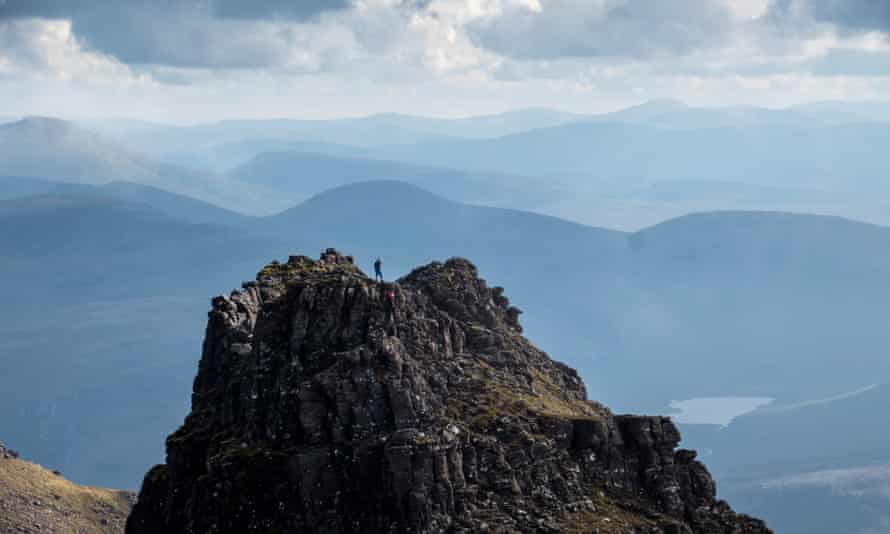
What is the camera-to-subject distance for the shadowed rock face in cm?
6988

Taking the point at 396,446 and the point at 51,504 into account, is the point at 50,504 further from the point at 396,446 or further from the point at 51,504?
the point at 396,446

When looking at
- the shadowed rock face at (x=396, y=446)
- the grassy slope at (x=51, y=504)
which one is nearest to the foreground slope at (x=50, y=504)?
the grassy slope at (x=51, y=504)

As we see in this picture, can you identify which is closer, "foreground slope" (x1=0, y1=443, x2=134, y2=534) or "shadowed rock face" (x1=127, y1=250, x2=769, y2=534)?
"shadowed rock face" (x1=127, y1=250, x2=769, y2=534)

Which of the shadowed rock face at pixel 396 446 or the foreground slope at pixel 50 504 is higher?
the foreground slope at pixel 50 504

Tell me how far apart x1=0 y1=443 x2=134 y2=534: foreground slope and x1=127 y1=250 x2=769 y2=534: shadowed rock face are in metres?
60.3

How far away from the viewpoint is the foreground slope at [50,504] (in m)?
143

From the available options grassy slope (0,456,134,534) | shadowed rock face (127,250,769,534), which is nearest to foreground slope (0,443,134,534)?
grassy slope (0,456,134,534)

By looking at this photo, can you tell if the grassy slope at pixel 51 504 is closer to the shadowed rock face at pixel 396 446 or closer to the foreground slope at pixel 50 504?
the foreground slope at pixel 50 504

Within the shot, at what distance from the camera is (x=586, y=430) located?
77000mm

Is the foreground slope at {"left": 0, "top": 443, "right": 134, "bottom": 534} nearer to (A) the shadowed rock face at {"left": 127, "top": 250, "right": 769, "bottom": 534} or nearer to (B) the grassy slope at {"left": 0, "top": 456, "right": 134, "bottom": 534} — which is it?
(B) the grassy slope at {"left": 0, "top": 456, "right": 134, "bottom": 534}

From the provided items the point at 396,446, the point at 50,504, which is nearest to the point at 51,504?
the point at 50,504

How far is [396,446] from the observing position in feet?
227

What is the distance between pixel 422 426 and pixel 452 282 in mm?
27915

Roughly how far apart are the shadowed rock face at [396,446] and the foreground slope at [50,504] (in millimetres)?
60328
